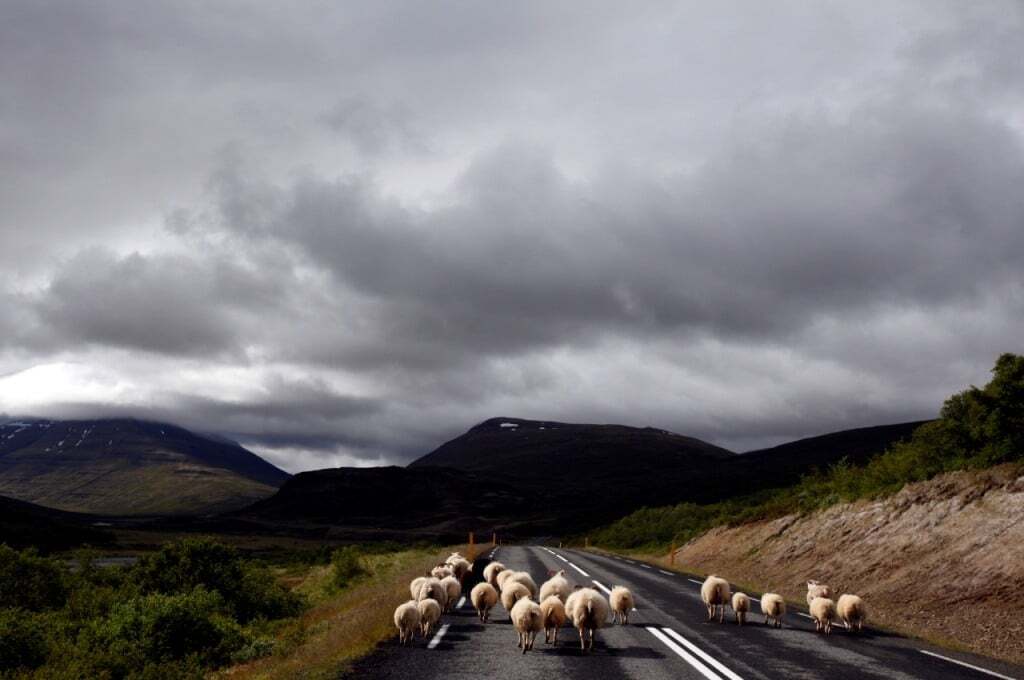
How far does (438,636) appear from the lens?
49.0 feet

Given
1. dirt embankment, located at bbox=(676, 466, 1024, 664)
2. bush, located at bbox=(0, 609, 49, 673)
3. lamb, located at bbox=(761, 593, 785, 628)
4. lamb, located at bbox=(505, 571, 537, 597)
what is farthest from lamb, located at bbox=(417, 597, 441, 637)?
dirt embankment, located at bbox=(676, 466, 1024, 664)

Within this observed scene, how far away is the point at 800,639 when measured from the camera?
1518 centimetres

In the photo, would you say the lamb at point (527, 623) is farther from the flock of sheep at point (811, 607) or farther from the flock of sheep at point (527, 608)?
the flock of sheep at point (811, 607)

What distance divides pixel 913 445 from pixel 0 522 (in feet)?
397

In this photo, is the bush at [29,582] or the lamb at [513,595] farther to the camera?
the bush at [29,582]

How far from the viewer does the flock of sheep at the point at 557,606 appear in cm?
1392

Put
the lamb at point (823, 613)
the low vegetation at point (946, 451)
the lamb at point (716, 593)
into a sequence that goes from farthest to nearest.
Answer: the low vegetation at point (946, 451), the lamb at point (716, 593), the lamb at point (823, 613)

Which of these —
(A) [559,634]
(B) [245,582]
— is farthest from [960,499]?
(B) [245,582]

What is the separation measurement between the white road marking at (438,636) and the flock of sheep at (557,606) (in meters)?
0.22

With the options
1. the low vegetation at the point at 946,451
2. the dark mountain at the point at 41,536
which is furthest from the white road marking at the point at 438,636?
the dark mountain at the point at 41,536

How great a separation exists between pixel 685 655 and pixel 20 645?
650 inches

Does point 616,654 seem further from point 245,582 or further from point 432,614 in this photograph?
point 245,582

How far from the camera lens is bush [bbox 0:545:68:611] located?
30234 mm

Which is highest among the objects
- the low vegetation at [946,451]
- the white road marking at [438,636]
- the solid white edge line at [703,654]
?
the low vegetation at [946,451]
